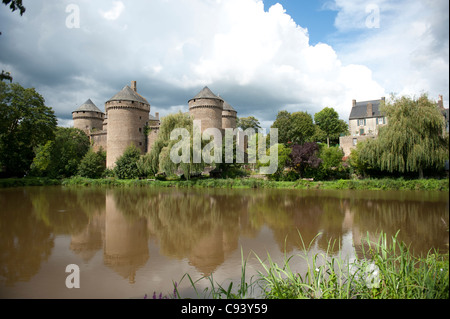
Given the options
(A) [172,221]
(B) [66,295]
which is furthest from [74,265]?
(A) [172,221]

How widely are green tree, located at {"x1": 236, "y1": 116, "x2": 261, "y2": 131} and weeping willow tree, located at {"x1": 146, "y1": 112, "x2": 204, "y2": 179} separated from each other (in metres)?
20.6

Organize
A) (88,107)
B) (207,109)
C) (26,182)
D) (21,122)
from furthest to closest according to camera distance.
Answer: (88,107) → (207,109) → (26,182) → (21,122)

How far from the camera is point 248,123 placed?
1774 inches

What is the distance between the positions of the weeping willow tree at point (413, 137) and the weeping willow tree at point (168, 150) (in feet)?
44.7

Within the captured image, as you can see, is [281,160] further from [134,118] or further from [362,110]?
[362,110]

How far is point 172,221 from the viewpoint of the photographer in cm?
945

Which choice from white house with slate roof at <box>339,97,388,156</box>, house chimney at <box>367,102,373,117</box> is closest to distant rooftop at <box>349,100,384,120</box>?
white house with slate roof at <box>339,97,388,156</box>

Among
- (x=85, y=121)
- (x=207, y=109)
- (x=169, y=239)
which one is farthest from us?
(x=85, y=121)

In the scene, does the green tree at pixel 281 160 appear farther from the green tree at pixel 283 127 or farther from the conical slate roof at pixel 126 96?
the conical slate roof at pixel 126 96

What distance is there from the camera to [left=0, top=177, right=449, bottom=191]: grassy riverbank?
18.1 m

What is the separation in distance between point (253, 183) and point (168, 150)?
7.37m

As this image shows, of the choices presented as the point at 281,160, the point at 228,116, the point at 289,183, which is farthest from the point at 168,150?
the point at 228,116

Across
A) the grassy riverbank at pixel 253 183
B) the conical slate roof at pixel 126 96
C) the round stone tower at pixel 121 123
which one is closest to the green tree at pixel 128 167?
the grassy riverbank at pixel 253 183
